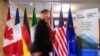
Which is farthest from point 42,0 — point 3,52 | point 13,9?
point 13,9

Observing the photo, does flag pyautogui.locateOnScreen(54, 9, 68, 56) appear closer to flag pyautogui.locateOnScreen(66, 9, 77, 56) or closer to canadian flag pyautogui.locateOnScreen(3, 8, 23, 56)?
flag pyautogui.locateOnScreen(66, 9, 77, 56)

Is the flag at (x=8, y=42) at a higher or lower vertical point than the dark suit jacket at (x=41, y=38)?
lower

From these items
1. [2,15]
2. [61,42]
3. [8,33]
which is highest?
[2,15]

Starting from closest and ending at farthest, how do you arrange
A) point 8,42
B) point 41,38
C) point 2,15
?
1. point 41,38
2. point 8,42
3. point 2,15

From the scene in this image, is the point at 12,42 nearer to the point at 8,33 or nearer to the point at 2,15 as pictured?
the point at 8,33

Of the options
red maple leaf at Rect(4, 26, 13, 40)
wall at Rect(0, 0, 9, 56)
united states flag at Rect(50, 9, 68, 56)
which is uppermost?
wall at Rect(0, 0, 9, 56)

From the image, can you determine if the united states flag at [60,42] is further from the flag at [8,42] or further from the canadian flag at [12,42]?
the flag at [8,42]

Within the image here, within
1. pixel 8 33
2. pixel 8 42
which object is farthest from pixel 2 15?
pixel 8 42

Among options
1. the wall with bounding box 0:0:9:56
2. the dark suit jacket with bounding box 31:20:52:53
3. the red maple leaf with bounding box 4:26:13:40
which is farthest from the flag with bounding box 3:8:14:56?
the dark suit jacket with bounding box 31:20:52:53

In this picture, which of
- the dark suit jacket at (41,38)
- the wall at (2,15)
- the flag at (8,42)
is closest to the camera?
the dark suit jacket at (41,38)

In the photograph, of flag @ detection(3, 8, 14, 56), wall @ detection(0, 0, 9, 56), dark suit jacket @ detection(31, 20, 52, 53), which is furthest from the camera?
wall @ detection(0, 0, 9, 56)

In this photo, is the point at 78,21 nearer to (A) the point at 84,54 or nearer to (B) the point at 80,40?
(B) the point at 80,40

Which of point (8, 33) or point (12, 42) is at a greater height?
point (8, 33)

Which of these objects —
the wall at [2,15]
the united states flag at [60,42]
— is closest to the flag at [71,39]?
the united states flag at [60,42]
